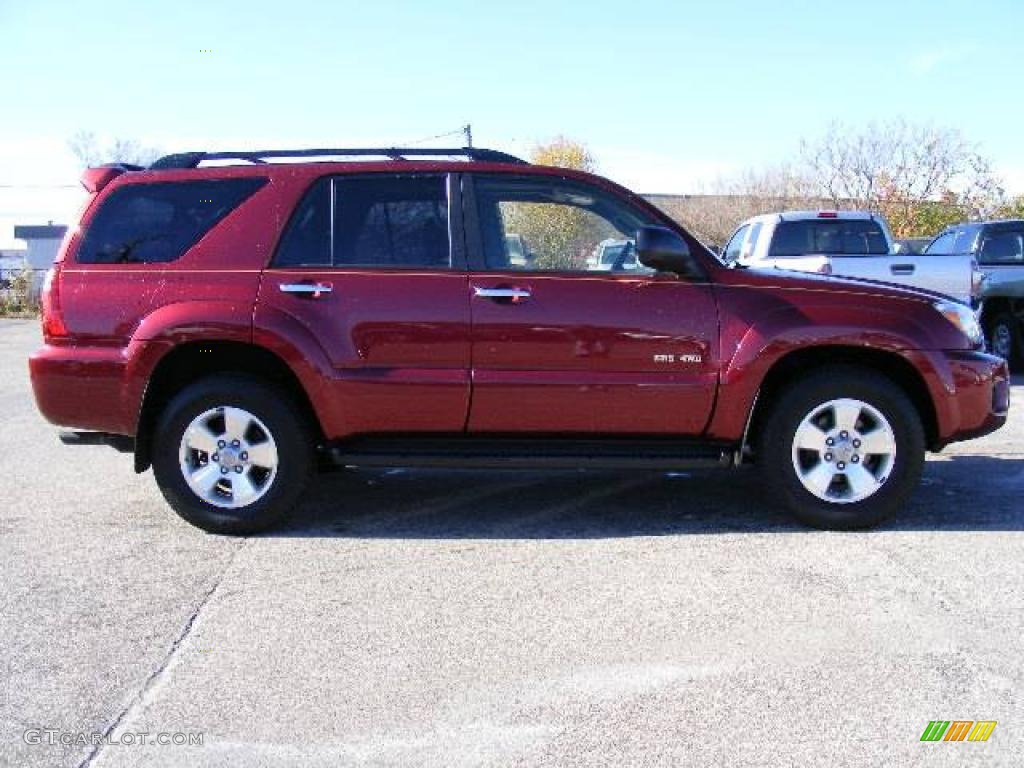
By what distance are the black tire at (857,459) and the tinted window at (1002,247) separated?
791 cm

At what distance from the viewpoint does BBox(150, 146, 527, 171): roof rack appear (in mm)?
5438

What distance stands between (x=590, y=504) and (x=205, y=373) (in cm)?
231

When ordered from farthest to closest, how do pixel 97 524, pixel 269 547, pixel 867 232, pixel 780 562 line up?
pixel 867 232
pixel 97 524
pixel 269 547
pixel 780 562

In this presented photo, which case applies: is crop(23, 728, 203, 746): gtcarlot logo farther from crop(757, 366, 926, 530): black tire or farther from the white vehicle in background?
the white vehicle in background

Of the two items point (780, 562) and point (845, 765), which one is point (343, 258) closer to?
point (780, 562)

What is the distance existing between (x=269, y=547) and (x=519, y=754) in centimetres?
247

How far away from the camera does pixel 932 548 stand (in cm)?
486

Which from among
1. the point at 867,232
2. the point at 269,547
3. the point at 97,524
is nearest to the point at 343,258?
the point at 269,547

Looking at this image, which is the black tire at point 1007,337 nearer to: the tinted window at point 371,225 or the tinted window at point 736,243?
the tinted window at point 736,243

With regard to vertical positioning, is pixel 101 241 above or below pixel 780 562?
above

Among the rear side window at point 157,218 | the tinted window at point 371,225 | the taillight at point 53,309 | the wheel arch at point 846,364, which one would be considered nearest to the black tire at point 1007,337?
the wheel arch at point 846,364

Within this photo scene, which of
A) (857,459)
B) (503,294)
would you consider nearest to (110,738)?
(503,294)

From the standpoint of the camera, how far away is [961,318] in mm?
5340

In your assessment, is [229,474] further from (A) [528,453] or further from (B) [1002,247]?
(B) [1002,247]
